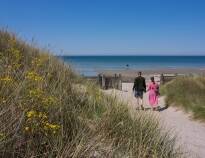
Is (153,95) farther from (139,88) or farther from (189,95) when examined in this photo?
(189,95)

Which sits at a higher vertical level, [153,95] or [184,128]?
[153,95]

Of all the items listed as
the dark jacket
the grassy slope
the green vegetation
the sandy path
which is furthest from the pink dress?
the grassy slope

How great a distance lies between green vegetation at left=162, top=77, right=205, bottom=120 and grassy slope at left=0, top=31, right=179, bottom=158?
8.00 metres

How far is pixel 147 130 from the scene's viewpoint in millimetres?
5348

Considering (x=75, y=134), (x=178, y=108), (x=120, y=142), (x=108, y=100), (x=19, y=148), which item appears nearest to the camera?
(x=19, y=148)

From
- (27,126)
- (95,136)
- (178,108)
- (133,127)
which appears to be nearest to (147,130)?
(133,127)

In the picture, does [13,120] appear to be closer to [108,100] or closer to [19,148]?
[19,148]

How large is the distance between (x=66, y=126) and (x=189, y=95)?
12290 mm

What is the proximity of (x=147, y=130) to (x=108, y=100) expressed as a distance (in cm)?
111

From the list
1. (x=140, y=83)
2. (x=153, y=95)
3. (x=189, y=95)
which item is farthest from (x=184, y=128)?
(x=189, y=95)

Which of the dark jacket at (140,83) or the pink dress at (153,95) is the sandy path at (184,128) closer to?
the pink dress at (153,95)

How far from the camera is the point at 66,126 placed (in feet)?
15.2

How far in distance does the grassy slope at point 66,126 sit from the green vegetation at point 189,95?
8.00 m

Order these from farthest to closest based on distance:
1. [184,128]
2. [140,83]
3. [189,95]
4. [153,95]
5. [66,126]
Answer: [189,95] → [153,95] → [140,83] → [184,128] → [66,126]
